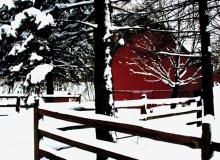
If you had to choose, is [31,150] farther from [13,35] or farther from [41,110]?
[13,35]

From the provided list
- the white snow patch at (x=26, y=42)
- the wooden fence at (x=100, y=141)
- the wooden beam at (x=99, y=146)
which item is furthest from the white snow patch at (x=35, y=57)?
the wooden beam at (x=99, y=146)

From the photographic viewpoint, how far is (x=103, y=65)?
579 centimetres

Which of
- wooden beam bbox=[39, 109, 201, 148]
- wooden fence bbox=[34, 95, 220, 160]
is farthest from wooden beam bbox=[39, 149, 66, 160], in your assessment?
wooden beam bbox=[39, 109, 201, 148]

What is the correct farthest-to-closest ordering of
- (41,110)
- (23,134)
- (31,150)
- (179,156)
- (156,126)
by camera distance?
(23,134)
(31,150)
(179,156)
(41,110)
(156,126)

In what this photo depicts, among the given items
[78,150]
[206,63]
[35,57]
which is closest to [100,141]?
[78,150]

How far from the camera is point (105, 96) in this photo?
574 centimetres

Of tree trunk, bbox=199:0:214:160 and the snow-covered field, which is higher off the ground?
tree trunk, bbox=199:0:214:160

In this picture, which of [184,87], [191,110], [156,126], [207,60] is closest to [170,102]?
[191,110]

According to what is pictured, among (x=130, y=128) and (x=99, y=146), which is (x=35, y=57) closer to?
(x=99, y=146)

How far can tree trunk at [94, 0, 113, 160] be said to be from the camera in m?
5.74

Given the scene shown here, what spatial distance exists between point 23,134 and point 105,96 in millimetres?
3982

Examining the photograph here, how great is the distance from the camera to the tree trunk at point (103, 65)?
5742mm

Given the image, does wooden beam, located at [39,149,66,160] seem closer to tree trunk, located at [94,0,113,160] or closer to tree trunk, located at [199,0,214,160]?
tree trunk, located at [94,0,113,160]

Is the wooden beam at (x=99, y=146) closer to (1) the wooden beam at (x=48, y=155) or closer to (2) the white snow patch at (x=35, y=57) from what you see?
(1) the wooden beam at (x=48, y=155)
